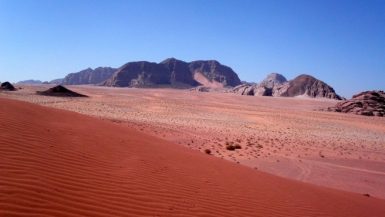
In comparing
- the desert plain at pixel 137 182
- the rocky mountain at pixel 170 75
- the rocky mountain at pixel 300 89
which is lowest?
the desert plain at pixel 137 182

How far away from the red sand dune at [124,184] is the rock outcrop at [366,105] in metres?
44.2

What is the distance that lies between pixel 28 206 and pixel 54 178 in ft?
4.34

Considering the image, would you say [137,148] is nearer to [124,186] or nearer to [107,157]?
[107,157]

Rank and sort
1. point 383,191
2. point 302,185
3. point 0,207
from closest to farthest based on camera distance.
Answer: point 0,207 < point 302,185 < point 383,191

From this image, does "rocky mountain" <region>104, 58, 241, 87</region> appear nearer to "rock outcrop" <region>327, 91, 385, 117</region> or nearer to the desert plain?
"rock outcrop" <region>327, 91, 385, 117</region>

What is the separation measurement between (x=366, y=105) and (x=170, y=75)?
124868 millimetres

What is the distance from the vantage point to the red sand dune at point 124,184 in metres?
5.64

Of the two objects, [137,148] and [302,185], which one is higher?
[137,148]

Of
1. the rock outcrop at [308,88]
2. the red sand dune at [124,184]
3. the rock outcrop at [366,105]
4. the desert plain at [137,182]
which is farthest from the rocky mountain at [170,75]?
the red sand dune at [124,184]

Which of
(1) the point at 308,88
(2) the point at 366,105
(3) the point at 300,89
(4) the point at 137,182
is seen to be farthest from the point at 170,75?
(4) the point at 137,182

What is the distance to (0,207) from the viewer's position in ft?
15.9

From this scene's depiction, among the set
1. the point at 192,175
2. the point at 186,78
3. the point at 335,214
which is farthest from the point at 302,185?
the point at 186,78

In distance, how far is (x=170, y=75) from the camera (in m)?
172

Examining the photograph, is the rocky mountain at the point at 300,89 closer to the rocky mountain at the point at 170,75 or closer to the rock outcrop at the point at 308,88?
the rock outcrop at the point at 308,88
